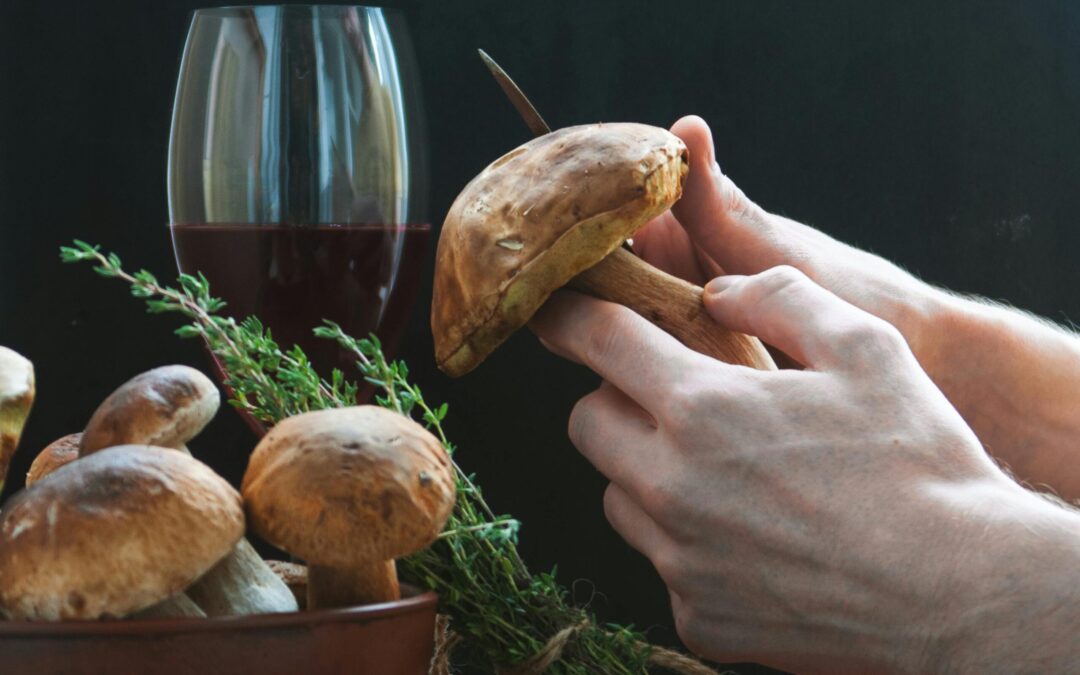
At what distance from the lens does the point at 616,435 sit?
0.73 meters

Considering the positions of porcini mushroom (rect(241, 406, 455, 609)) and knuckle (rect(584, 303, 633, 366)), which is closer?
porcini mushroom (rect(241, 406, 455, 609))

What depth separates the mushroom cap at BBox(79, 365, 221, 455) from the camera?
0.55 meters

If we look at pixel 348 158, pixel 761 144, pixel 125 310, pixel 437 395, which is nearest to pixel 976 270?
pixel 761 144

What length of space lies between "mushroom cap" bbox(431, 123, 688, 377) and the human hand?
72 millimetres

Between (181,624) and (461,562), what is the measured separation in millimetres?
258

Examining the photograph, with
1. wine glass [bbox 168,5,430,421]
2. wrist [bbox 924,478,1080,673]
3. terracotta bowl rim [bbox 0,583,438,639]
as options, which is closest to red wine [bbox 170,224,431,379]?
wine glass [bbox 168,5,430,421]

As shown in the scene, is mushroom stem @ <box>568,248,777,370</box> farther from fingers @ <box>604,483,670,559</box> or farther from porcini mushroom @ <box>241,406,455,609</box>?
porcini mushroom @ <box>241,406,455,609</box>

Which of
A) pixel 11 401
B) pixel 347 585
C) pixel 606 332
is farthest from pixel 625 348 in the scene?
pixel 11 401

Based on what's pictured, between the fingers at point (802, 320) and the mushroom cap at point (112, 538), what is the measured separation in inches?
13.9

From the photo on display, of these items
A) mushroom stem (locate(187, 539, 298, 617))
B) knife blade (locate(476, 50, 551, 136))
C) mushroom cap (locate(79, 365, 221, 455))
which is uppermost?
knife blade (locate(476, 50, 551, 136))

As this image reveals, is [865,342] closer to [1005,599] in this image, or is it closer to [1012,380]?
[1005,599]

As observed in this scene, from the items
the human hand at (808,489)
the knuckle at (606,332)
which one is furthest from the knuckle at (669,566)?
the knuckle at (606,332)

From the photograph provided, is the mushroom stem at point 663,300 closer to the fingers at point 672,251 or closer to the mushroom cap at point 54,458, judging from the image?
the fingers at point 672,251

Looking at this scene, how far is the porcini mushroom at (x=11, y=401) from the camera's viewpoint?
1.91ft
